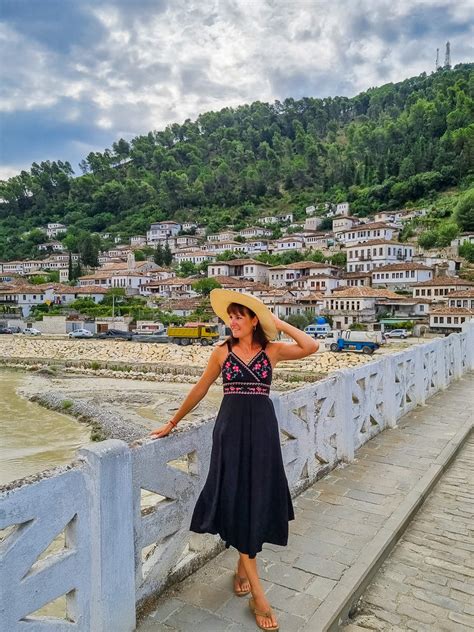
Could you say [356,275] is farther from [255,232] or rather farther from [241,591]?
[241,591]

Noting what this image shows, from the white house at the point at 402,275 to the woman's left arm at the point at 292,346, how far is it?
55535 mm

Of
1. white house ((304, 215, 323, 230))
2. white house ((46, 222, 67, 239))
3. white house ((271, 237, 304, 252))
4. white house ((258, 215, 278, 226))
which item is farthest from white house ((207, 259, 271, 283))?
white house ((46, 222, 67, 239))

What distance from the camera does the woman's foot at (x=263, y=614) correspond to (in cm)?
255

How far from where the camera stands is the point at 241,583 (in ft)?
9.46

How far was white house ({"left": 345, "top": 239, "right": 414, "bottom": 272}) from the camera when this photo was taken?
64375 millimetres

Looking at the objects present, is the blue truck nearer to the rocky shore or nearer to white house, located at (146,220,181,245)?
the rocky shore

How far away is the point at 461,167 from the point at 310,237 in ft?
106

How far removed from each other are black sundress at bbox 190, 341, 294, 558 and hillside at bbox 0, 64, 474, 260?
9548 centimetres

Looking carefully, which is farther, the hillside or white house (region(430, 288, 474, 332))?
the hillside

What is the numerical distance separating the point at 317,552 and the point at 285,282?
6367cm

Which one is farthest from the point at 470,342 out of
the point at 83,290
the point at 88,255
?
the point at 88,255

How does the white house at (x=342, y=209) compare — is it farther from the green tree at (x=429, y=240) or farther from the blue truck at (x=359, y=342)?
the blue truck at (x=359, y=342)

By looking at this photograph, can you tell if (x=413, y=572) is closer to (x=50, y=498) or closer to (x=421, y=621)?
(x=421, y=621)

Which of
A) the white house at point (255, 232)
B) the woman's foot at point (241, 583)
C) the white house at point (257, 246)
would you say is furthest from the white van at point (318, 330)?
the white house at point (255, 232)
